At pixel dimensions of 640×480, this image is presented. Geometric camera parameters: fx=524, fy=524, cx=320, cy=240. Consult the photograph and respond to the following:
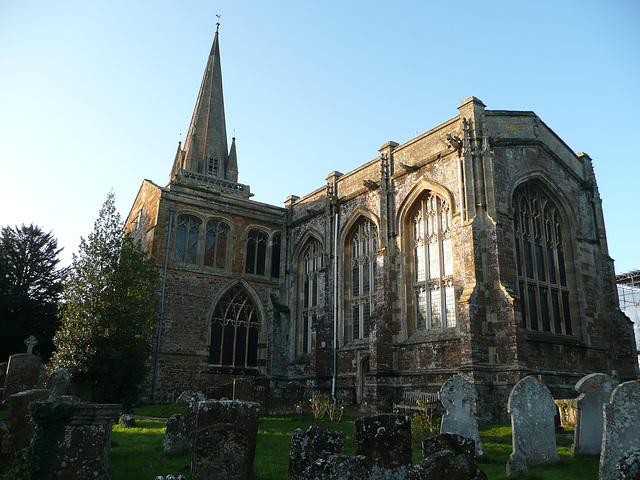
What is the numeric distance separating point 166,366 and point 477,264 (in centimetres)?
1367

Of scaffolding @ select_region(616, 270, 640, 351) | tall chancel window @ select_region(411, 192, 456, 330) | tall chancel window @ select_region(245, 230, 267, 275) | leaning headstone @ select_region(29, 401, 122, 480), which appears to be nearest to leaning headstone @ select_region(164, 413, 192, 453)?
leaning headstone @ select_region(29, 401, 122, 480)

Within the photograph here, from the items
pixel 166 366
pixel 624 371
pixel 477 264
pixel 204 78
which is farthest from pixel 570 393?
pixel 204 78

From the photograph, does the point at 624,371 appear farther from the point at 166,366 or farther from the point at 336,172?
the point at 166,366

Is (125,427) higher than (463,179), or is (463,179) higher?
(463,179)

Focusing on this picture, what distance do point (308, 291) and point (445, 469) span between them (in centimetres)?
2137

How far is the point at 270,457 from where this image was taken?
9523 mm

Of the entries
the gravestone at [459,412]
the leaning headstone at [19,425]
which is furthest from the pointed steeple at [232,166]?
the gravestone at [459,412]

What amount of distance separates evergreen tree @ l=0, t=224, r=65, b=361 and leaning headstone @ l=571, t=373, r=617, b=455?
2533 cm

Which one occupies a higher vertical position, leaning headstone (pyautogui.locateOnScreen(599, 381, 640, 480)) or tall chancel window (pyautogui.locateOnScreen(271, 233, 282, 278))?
tall chancel window (pyautogui.locateOnScreen(271, 233, 282, 278))

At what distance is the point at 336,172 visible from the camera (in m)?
25.8

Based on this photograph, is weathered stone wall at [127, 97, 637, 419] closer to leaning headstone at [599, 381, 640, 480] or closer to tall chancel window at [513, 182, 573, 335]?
tall chancel window at [513, 182, 573, 335]

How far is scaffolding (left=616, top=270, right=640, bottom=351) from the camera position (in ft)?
128

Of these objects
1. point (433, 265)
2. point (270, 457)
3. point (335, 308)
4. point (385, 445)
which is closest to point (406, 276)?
point (433, 265)

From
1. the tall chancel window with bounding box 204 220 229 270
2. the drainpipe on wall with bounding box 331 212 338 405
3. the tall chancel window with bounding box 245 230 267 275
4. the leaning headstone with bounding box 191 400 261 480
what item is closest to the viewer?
the leaning headstone with bounding box 191 400 261 480
